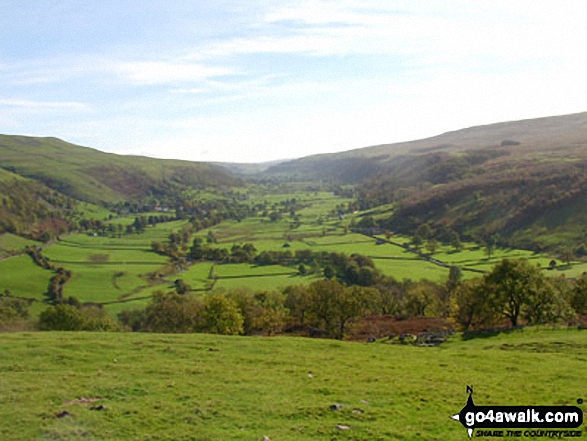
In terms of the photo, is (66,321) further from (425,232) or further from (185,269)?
(425,232)

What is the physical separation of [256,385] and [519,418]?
13.7 meters

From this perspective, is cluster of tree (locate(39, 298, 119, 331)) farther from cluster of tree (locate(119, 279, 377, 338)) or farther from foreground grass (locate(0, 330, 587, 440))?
foreground grass (locate(0, 330, 587, 440))

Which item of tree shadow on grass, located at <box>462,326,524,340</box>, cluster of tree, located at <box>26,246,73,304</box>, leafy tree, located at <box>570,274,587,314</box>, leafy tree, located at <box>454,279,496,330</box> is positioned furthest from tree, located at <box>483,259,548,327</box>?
cluster of tree, located at <box>26,246,73,304</box>

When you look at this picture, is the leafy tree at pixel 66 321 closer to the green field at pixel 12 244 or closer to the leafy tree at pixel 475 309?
the leafy tree at pixel 475 309

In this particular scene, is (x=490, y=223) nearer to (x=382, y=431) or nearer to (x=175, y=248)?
(x=175, y=248)

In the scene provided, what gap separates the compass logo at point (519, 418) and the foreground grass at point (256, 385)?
762 millimetres

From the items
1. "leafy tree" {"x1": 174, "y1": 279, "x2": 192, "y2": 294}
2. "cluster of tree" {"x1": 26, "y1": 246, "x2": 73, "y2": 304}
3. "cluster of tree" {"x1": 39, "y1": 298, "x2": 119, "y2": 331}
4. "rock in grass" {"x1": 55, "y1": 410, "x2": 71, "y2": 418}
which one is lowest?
"leafy tree" {"x1": 174, "y1": 279, "x2": 192, "y2": 294}

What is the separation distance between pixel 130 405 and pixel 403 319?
47.2 m

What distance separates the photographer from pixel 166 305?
67.4 metres

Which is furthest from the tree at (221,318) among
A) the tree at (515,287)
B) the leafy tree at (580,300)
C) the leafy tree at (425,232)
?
the leafy tree at (425,232)

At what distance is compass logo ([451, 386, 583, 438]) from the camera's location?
20.0 m

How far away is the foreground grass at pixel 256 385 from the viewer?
1994 centimetres

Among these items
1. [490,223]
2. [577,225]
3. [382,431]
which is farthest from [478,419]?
[490,223]

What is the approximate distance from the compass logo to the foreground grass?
76cm
